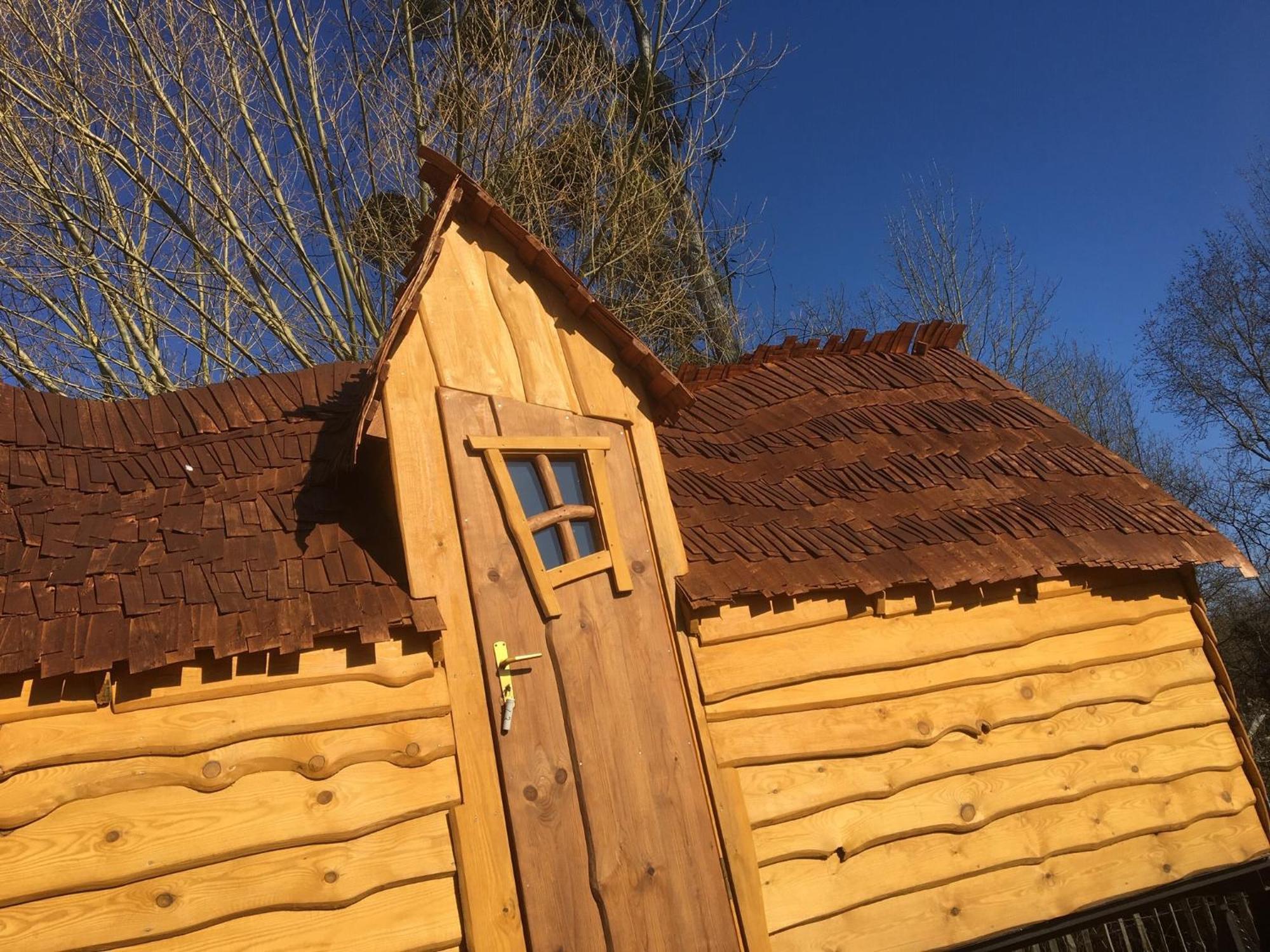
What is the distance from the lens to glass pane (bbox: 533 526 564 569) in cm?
461

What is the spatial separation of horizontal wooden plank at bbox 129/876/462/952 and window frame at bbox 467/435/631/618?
132cm

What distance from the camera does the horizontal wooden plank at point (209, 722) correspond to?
3590 mm

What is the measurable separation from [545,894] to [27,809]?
2023 millimetres

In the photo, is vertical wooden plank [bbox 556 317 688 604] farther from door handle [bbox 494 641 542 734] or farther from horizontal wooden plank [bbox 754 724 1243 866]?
horizontal wooden plank [bbox 754 724 1243 866]

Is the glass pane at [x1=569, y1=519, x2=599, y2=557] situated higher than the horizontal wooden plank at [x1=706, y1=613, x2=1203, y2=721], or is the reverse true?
the glass pane at [x1=569, y1=519, x2=599, y2=557]

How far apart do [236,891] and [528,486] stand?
7.12 ft

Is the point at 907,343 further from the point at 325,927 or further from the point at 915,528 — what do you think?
the point at 325,927

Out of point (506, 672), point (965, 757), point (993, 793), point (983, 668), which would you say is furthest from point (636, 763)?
point (983, 668)

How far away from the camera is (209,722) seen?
3.85m

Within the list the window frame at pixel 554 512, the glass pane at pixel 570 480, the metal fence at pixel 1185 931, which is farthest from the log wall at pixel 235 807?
the metal fence at pixel 1185 931

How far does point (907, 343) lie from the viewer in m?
7.85

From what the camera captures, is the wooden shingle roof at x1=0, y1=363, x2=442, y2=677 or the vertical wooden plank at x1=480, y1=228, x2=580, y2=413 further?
the vertical wooden plank at x1=480, y1=228, x2=580, y2=413

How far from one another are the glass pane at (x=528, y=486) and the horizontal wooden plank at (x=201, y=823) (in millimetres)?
1280

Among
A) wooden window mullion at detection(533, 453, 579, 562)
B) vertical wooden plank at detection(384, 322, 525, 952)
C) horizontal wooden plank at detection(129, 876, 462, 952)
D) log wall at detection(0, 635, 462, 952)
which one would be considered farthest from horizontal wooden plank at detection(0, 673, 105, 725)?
wooden window mullion at detection(533, 453, 579, 562)
